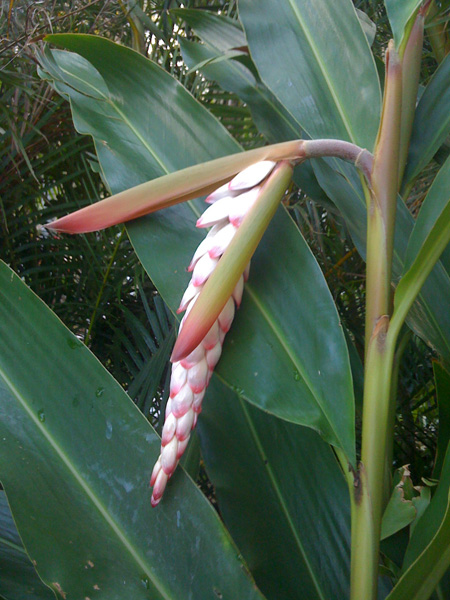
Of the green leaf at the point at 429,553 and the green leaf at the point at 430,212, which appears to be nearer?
the green leaf at the point at 429,553

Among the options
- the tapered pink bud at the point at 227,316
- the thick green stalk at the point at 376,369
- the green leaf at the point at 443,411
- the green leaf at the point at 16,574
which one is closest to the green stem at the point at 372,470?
the thick green stalk at the point at 376,369

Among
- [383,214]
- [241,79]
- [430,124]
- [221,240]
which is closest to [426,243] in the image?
[383,214]

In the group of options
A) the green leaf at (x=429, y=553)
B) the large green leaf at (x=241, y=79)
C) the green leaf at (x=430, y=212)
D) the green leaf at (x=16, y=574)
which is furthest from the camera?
the large green leaf at (x=241, y=79)

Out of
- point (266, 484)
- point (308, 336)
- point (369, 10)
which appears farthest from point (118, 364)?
point (369, 10)

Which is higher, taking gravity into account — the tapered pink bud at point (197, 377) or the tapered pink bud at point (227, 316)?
the tapered pink bud at point (227, 316)

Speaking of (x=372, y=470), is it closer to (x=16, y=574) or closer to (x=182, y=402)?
(x=182, y=402)

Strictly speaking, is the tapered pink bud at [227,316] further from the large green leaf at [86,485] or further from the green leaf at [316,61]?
the green leaf at [316,61]

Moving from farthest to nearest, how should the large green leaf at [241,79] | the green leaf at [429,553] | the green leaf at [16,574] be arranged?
the large green leaf at [241,79] < the green leaf at [16,574] < the green leaf at [429,553]
